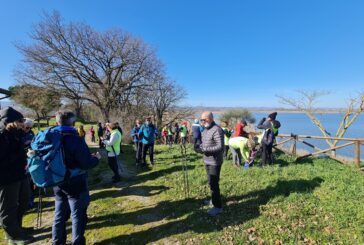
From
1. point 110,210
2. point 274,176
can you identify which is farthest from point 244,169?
point 110,210

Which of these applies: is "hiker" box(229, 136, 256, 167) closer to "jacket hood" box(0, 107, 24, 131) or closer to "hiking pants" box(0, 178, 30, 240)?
"hiking pants" box(0, 178, 30, 240)

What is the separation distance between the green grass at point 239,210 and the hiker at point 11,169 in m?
0.66

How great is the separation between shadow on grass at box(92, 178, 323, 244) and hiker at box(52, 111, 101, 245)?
0.96 metres

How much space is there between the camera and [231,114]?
60.8 metres

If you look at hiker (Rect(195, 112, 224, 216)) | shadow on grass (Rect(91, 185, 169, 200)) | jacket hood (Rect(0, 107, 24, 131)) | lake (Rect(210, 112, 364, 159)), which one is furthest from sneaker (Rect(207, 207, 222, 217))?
lake (Rect(210, 112, 364, 159))

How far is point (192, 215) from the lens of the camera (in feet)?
17.5

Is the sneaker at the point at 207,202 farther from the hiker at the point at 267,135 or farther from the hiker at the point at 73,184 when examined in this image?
the hiker at the point at 267,135

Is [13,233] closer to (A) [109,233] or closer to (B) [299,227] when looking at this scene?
(A) [109,233]

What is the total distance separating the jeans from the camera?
12.2 feet

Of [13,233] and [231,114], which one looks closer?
[13,233]

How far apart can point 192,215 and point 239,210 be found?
1.07 metres

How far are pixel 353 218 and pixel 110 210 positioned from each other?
5.28 meters

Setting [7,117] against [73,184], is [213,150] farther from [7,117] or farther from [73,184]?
[7,117]

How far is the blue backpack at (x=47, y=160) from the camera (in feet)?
11.3
